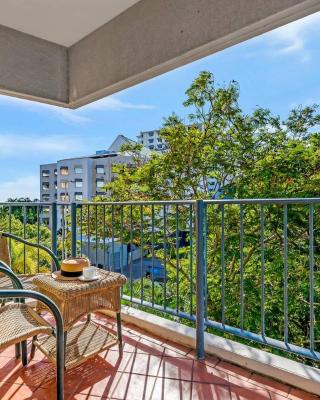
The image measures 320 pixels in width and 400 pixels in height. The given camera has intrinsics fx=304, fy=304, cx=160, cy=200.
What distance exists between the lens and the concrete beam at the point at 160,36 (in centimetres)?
207

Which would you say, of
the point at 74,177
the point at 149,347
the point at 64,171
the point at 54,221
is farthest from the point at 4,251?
the point at 64,171

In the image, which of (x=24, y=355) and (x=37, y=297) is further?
(x=24, y=355)

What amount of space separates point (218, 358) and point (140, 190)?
5.42 m

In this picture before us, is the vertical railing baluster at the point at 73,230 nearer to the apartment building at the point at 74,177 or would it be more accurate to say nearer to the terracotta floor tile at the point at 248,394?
the terracotta floor tile at the point at 248,394

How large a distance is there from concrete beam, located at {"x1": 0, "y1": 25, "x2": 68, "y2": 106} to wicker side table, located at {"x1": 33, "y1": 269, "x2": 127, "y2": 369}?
2.36 metres

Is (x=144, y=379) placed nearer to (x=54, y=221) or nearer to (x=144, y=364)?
(x=144, y=364)

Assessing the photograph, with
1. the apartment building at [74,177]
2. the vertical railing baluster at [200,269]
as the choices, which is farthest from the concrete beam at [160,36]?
the apartment building at [74,177]

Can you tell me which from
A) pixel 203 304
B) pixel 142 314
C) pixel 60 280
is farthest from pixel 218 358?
pixel 60 280

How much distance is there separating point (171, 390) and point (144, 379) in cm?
19

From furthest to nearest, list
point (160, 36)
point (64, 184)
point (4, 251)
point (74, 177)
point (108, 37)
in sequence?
point (64, 184) → point (74, 177) → point (108, 37) → point (160, 36) → point (4, 251)

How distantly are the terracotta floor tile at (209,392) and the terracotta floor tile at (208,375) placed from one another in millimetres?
39

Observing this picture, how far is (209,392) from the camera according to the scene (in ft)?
5.49

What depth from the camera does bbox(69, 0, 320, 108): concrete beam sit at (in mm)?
2070

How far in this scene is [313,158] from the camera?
587 centimetres
